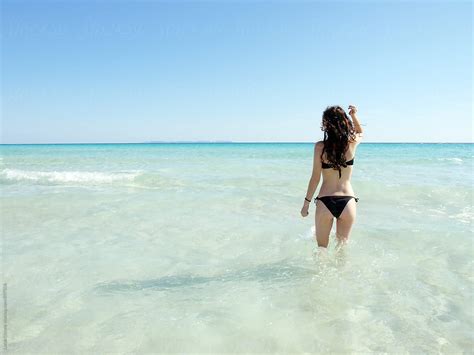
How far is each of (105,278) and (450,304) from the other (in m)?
3.81

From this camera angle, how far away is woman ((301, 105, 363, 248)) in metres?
3.88

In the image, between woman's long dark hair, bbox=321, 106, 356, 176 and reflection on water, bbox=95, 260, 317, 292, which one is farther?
reflection on water, bbox=95, 260, 317, 292

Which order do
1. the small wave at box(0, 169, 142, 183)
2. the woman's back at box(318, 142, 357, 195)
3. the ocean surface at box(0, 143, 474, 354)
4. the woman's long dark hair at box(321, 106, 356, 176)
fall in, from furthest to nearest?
the small wave at box(0, 169, 142, 183)
the woman's back at box(318, 142, 357, 195)
the woman's long dark hair at box(321, 106, 356, 176)
the ocean surface at box(0, 143, 474, 354)

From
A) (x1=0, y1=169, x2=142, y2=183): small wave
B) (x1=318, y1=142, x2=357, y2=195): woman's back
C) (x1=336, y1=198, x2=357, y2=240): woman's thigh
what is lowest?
(x1=0, y1=169, x2=142, y2=183): small wave

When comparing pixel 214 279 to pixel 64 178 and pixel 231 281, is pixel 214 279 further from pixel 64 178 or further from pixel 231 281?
pixel 64 178

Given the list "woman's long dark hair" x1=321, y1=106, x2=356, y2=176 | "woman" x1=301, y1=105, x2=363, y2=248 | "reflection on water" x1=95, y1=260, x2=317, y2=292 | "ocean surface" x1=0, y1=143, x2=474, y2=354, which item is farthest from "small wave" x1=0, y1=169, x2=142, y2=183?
"woman's long dark hair" x1=321, y1=106, x2=356, y2=176

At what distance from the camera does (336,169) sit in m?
4.02

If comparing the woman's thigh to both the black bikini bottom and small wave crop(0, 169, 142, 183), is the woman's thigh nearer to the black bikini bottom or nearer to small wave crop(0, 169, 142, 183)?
the black bikini bottom

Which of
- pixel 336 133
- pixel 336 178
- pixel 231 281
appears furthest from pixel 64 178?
pixel 336 133

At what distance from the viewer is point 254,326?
10.5 feet

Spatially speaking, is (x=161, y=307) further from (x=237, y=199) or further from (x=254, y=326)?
(x=237, y=199)

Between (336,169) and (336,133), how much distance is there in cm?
42

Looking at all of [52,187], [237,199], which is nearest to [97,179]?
[52,187]

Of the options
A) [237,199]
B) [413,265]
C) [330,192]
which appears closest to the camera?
[330,192]
